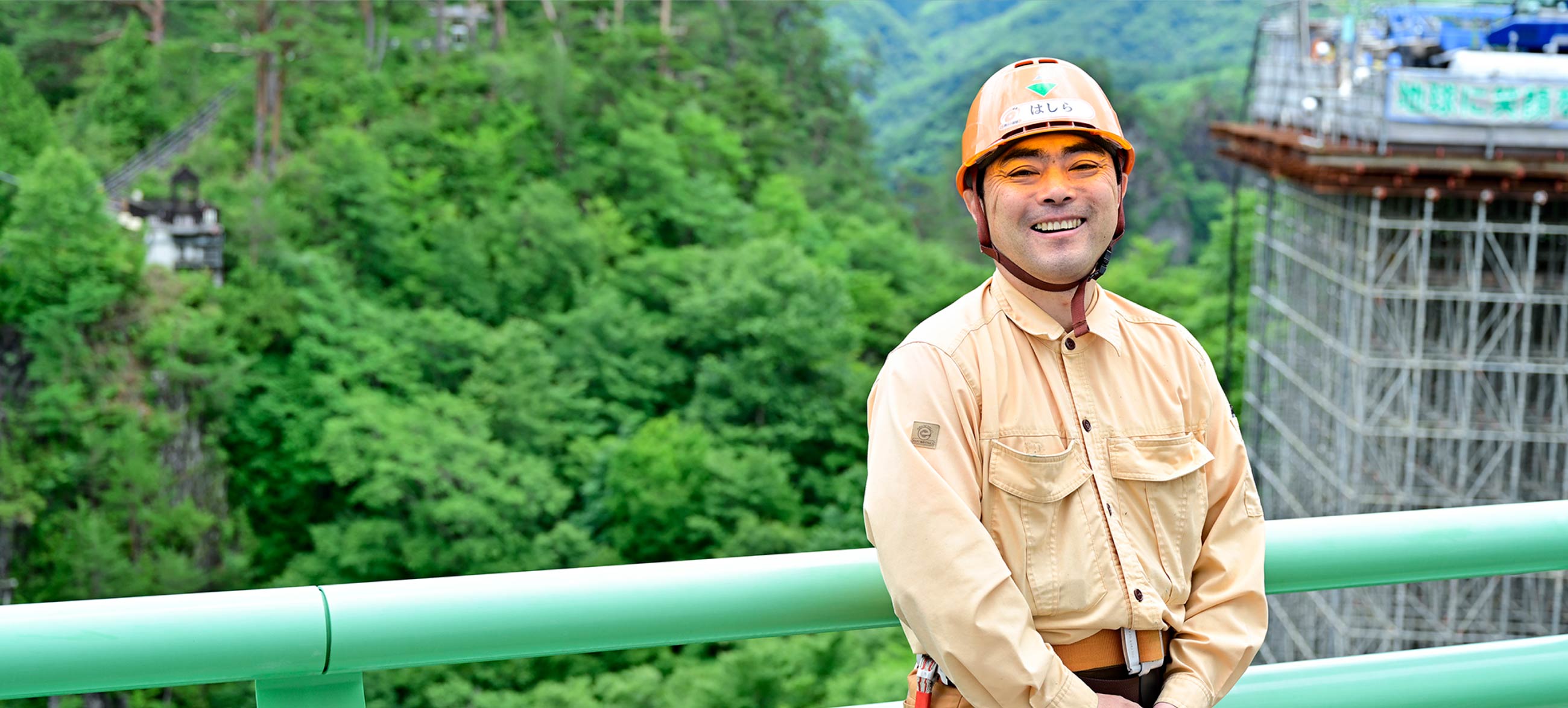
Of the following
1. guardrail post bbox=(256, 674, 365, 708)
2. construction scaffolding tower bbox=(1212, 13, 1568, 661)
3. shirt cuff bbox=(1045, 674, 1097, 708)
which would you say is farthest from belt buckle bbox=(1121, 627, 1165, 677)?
construction scaffolding tower bbox=(1212, 13, 1568, 661)

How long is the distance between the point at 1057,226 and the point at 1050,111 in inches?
6.5

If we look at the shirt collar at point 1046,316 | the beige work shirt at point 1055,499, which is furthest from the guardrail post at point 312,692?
the shirt collar at point 1046,316

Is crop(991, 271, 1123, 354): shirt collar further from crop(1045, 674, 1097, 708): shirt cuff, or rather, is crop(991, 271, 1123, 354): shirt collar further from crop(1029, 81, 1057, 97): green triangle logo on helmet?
crop(1045, 674, 1097, 708): shirt cuff

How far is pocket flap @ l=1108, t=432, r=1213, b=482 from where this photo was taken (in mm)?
2045

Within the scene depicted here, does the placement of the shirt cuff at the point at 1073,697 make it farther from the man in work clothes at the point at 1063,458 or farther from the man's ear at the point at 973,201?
the man's ear at the point at 973,201

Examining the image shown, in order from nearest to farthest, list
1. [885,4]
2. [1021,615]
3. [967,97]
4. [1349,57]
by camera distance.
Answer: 1. [1021,615]
2. [1349,57]
3. [967,97]
4. [885,4]

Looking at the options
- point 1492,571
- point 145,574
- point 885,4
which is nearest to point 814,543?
point 145,574

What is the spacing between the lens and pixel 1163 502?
2072 millimetres

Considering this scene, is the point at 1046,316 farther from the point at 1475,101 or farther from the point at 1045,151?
the point at 1475,101

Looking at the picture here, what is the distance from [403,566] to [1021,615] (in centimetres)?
2599

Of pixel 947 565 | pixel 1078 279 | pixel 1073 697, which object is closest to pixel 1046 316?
pixel 1078 279

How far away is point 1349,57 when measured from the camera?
711 inches

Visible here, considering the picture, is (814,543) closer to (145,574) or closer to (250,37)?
(145,574)

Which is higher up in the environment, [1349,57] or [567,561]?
[1349,57]
